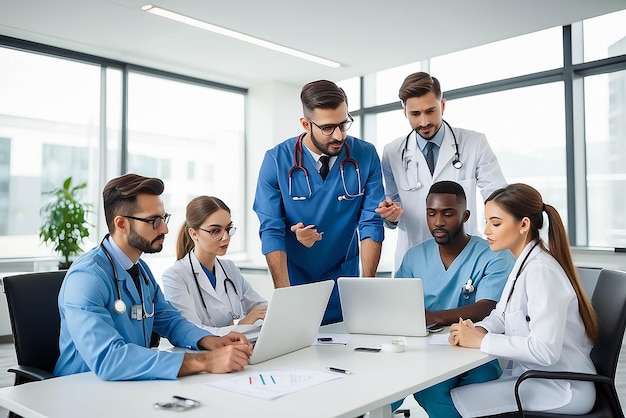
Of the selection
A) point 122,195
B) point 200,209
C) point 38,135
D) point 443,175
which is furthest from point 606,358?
point 38,135

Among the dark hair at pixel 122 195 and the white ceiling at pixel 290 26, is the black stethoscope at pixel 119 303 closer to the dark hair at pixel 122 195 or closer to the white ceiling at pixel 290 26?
the dark hair at pixel 122 195

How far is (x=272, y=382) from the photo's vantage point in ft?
4.45

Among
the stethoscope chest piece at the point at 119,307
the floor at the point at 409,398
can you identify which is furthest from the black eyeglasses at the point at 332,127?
the floor at the point at 409,398

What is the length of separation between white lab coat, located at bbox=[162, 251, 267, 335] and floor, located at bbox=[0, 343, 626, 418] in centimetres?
109

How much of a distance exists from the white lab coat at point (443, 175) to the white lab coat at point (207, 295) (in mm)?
756

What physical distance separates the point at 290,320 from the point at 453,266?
0.92m

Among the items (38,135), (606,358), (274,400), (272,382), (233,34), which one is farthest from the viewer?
(38,135)

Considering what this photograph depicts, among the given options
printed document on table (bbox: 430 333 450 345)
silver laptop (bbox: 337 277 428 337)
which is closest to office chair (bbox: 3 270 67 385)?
silver laptop (bbox: 337 277 428 337)

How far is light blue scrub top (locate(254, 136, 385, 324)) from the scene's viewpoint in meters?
2.36

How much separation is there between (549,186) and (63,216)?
14.1ft

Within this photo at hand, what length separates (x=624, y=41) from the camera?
4.68 meters

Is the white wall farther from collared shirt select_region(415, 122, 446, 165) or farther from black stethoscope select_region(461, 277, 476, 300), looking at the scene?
black stethoscope select_region(461, 277, 476, 300)

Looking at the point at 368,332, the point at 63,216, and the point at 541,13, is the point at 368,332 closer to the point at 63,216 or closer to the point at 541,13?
the point at 541,13

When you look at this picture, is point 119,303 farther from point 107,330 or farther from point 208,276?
point 208,276
